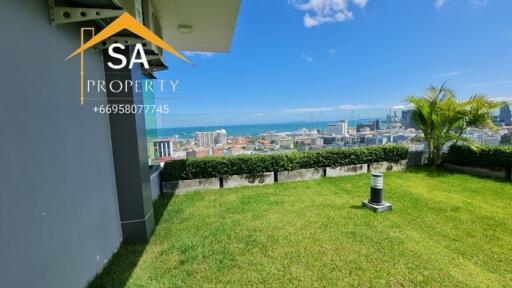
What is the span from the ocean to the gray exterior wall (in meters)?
3.58

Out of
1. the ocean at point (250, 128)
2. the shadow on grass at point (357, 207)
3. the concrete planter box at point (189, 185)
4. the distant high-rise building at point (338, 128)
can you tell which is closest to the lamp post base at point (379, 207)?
the shadow on grass at point (357, 207)

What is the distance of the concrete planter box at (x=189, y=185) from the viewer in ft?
18.8

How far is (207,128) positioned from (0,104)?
549 cm

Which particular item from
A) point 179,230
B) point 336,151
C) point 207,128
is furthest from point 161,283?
point 336,151

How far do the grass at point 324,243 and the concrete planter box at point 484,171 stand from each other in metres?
1.43

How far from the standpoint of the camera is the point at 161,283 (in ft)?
8.02

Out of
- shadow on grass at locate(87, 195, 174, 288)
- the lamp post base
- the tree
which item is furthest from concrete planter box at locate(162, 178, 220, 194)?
the tree

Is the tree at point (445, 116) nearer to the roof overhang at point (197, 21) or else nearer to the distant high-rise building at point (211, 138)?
the distant high-rise building at point (211, 138)

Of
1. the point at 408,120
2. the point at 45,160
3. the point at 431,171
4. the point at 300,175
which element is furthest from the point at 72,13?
the point at 408,120

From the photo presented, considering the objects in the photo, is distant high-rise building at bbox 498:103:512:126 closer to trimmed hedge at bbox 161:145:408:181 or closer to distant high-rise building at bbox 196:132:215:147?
trimmed hedge at bbox 161:145:408:181

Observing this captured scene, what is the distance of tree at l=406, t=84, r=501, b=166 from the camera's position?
22.9 ft

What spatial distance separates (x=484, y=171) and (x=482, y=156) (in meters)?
0.43

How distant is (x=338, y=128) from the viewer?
834cm

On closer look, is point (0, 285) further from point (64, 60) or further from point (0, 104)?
point (64, 60)
